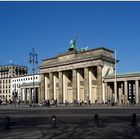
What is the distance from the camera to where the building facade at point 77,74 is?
87.8 metres

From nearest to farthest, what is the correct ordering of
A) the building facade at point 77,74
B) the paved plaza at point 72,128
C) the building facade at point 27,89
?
the paved plaza at point 72,128, the building facade at point 77,74, the building facade at point 27,89

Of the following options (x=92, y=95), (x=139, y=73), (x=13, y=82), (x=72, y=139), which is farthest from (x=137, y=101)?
(x=13, y=82)

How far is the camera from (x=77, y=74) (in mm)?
96125

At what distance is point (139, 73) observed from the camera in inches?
3142

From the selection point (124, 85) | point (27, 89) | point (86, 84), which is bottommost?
point (27, 89)

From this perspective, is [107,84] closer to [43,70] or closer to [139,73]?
[139,73]

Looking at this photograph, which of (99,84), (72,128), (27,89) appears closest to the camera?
(72,128)

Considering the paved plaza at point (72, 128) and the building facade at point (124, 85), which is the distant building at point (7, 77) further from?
the paved plaza at point (72, 128)

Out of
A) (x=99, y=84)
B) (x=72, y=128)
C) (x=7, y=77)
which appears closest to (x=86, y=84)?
(x=99, y=84)

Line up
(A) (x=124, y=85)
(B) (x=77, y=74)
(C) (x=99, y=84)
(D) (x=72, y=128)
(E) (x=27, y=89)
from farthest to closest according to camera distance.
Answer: (E) (x=27, y=89)
(B) (x=77, y=74)
(C) (x=99, y=84)
(A) (x=124, y=85)
(D) (x=72, y=128)

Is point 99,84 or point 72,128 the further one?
point 99,84

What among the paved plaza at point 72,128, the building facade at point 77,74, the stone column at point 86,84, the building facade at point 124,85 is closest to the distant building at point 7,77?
the building facade at point 77,74

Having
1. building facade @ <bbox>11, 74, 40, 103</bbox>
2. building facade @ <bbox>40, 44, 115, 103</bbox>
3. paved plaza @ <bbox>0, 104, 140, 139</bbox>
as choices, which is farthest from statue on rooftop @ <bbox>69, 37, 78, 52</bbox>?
paved plaza @ <bbox>0, 104, 140, 139</bbox>

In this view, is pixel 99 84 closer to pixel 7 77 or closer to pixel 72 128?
pixel 72 128
